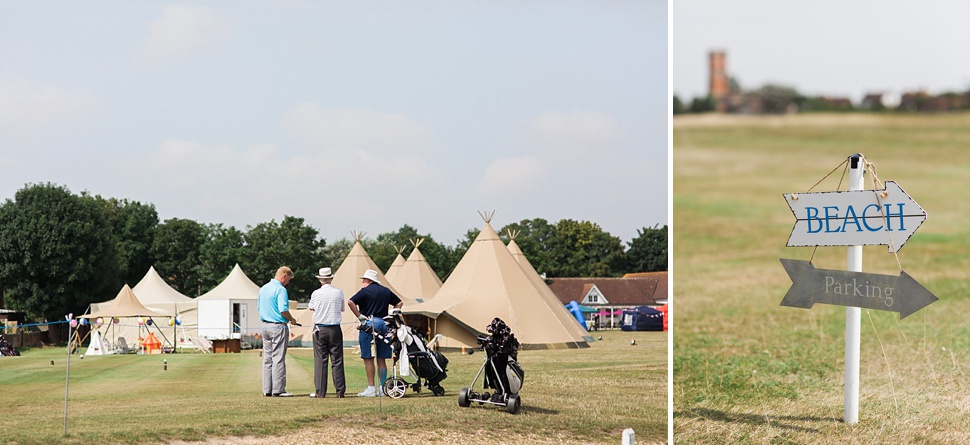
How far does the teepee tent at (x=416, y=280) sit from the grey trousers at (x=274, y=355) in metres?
12.3

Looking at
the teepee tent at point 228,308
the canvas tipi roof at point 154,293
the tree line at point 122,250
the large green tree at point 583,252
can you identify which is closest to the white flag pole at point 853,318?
the teepee tent at point 228,308

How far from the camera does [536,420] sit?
6883 millimetres

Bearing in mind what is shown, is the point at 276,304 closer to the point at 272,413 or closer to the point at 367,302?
the point at 367,302

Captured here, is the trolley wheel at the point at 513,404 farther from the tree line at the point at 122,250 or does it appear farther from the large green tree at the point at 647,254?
the large green tree at the point at 647,254

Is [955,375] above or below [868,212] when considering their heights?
below

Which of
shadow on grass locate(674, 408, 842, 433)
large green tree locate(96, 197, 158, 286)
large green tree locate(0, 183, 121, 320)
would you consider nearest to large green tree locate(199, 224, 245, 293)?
large green tree locate(96, 197, 158, 286)

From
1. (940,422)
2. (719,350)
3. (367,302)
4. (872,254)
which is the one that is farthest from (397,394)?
(872,254)

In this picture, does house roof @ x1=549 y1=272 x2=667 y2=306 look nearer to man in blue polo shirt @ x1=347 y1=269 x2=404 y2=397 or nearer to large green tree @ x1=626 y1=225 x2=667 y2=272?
large green tree @ x1=626 y1=225 x2=667 y2=272

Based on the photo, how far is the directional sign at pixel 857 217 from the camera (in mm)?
5176

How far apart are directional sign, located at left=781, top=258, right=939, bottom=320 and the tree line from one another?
58.9 ft

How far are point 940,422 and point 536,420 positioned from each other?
2455mm

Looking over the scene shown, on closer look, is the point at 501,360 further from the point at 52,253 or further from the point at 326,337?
the point at 52,253

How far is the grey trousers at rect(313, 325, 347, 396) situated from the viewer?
25.9ft

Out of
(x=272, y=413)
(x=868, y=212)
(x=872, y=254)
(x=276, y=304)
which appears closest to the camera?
(x=868, y=212)
